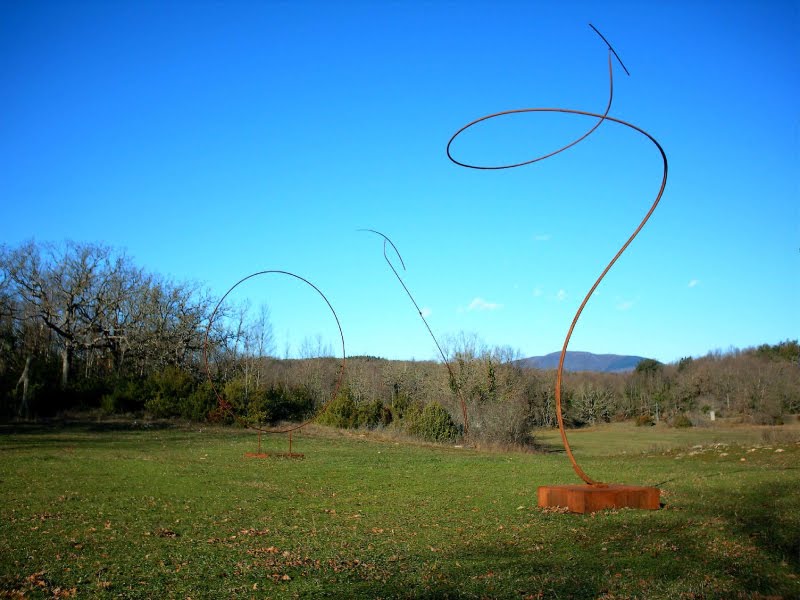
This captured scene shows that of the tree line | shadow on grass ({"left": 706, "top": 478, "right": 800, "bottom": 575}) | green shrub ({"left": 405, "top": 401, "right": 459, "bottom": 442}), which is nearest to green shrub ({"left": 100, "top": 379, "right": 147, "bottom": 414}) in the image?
the tree line

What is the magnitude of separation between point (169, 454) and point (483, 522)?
13.3 metres

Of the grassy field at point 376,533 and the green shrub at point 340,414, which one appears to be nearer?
the grassy field at point 376,533

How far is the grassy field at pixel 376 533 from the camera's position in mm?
6047

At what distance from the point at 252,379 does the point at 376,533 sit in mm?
34834

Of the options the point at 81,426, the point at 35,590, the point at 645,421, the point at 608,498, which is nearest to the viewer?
the point at 35,590

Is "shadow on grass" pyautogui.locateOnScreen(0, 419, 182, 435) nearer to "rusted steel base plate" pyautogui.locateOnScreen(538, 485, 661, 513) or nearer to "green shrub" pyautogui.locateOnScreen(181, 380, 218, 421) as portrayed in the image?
"green shrub" pyautogui.locateOnScreen(181, 380, 218, 421)

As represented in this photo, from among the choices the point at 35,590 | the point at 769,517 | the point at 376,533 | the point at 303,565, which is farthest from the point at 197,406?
the point at 769,517

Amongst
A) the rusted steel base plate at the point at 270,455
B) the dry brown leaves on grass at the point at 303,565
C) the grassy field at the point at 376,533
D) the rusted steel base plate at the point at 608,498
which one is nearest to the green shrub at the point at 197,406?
the rusted steel base plate at the point at 270,455

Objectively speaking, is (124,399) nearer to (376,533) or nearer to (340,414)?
(340,414)

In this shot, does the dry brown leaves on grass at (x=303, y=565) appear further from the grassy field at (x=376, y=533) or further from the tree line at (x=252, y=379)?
the tree line at (x=252, y=379)

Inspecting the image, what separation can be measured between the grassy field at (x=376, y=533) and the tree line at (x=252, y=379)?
941 cm

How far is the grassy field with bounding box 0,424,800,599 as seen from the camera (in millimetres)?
6047

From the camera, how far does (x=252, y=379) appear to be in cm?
4244

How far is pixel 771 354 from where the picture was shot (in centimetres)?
6412
